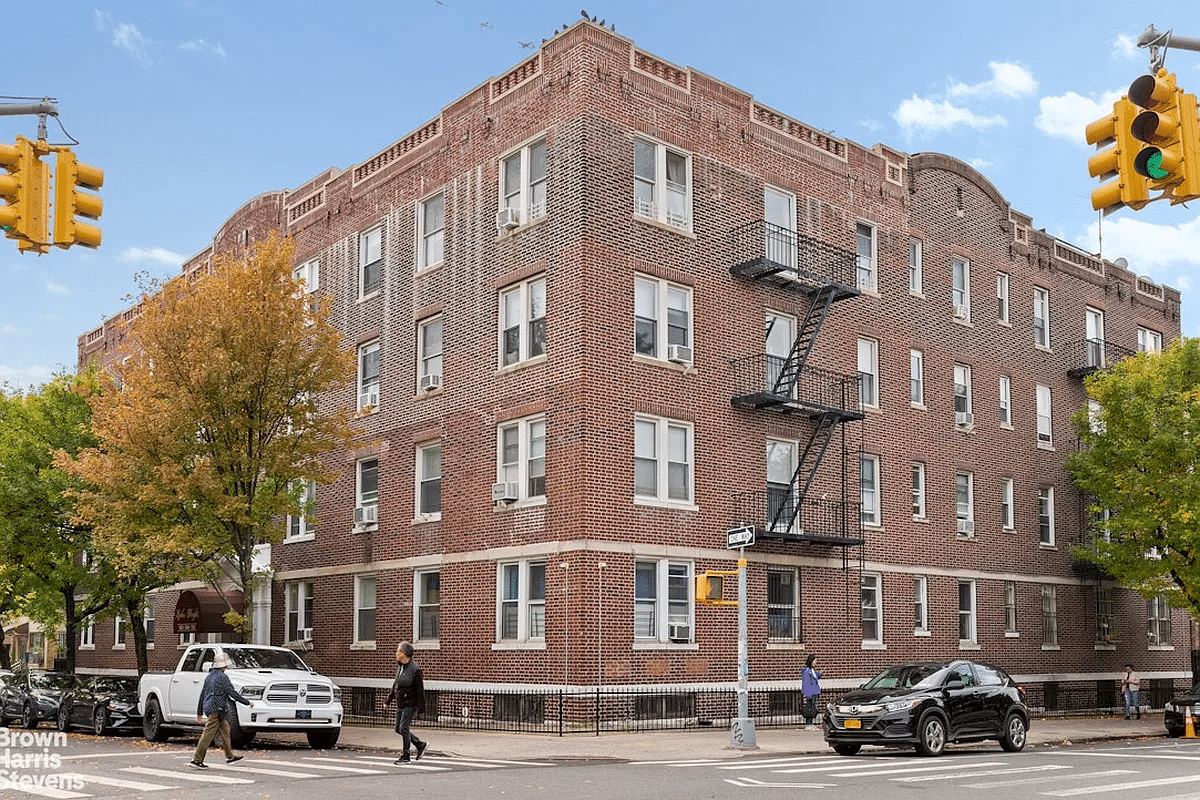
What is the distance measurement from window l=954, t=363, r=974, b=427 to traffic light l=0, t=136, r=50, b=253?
99.2ft

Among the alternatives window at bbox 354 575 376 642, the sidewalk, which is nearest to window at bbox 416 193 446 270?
Answer: window at bbox 354 575 376 642

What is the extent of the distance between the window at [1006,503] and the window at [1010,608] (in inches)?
68.1

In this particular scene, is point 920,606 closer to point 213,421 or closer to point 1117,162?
point 213,421

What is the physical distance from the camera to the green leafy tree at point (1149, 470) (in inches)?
1435

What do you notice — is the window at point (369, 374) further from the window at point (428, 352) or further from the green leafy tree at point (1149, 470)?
the green leafy tree at point (1149, 470)

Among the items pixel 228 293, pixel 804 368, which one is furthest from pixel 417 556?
pixel 804 368

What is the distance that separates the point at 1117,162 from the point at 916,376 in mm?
27689

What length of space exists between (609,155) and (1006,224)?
653 inches

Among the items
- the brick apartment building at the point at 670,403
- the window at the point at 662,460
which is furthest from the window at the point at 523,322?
the window at the point at 662,460

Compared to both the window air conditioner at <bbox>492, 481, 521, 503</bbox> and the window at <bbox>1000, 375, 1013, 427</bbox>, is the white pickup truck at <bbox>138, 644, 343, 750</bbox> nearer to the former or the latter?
the window air conditioner at <bbox>492, 481, 521, 503</bbox>

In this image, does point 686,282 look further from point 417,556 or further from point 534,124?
point 417,556

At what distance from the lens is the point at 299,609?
3750 centimetres

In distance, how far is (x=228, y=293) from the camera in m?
29.1

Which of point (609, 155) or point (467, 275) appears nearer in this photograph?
point (609, 155)
